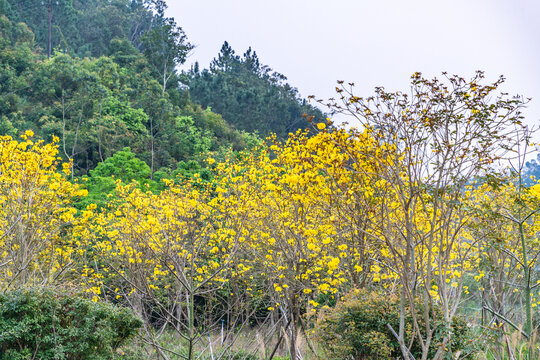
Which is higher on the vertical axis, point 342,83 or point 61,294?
point 342,83

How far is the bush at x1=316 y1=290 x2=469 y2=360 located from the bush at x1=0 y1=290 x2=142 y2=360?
8.03ft

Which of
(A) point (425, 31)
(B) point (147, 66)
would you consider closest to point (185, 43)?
(B) point (147, 66)

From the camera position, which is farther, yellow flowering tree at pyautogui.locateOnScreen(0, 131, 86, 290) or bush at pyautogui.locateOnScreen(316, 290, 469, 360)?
yellow flowering tree at pyautogui.locateOnScreen(0, 131, 86, 290)

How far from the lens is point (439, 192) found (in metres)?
4.28

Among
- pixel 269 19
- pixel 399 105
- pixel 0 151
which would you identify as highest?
pixel 269 19

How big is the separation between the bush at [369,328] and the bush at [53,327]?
8.03 ft

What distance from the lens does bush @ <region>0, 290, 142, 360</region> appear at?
5062 mm

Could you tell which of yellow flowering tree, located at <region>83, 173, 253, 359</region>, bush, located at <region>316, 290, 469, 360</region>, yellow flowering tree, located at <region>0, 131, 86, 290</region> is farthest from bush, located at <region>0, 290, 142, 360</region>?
bush, located at <region>316, 290, 469, 360</region>

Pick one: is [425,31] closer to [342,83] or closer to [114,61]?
[342,83]

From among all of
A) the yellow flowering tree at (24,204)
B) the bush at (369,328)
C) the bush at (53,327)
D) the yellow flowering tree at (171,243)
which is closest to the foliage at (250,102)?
the yellow flowering tree at (171,243)

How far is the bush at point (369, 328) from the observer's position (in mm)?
5496

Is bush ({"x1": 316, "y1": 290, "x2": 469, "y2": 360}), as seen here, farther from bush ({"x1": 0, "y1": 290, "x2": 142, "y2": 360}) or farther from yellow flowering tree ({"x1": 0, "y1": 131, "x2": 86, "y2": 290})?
yellow flowering tree ({"x1": 0, "y1": 131, "x2": 86, "y2": 290})

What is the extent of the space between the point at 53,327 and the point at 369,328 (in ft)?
10.6

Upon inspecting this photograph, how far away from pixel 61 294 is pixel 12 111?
20.7 meters
